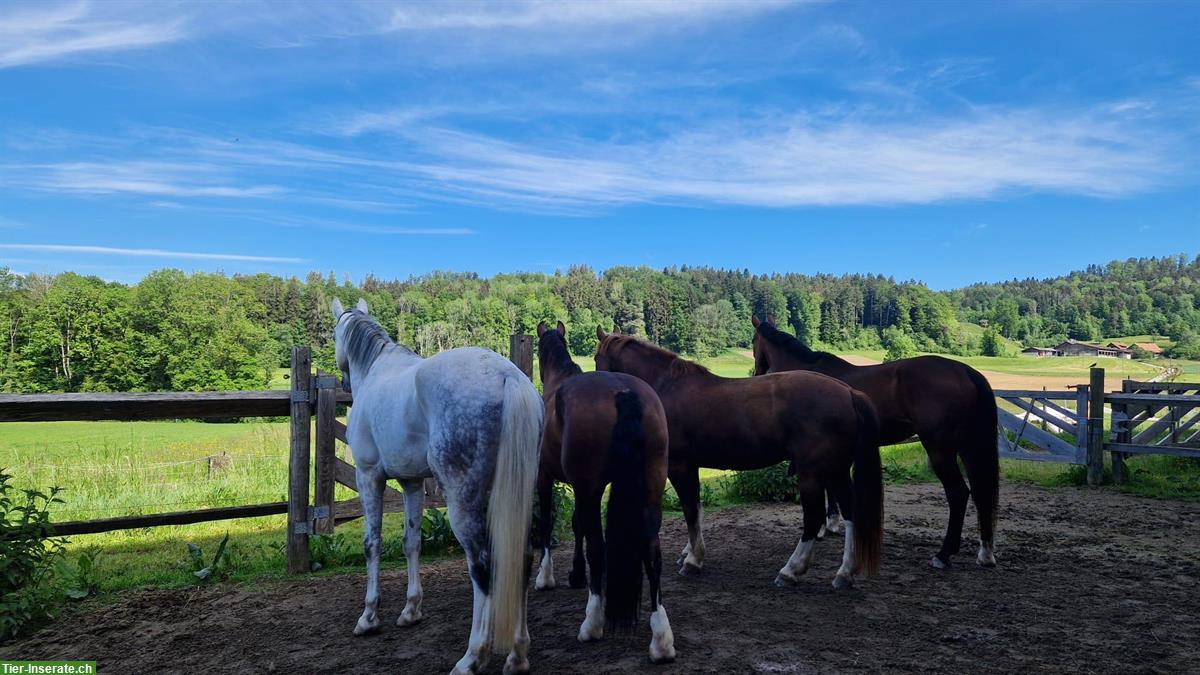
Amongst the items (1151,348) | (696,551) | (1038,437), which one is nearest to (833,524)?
(696,551)

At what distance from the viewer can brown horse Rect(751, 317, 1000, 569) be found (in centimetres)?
595

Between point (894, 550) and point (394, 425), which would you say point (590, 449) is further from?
point (894, 550)

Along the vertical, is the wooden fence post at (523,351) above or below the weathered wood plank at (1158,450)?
above

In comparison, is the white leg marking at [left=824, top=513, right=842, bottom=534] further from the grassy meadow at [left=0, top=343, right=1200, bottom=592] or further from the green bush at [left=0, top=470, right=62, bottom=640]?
the green bush at [left=0, top=470, right=62, bottom=640]

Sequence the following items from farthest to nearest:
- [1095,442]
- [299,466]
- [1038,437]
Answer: [1038,437] → [1095,442] → [299,466]

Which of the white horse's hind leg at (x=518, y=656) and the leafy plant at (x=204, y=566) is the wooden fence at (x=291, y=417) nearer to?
the leafy plant at (x=204, y=566)

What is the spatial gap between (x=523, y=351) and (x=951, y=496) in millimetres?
4408

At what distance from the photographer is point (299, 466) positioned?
20.2 ft

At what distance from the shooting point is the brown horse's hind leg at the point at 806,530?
16.8 ft

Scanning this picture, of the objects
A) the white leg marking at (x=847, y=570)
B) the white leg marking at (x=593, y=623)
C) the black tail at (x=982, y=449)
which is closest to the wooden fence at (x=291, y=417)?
the white leg marking at (x=593, y=623)

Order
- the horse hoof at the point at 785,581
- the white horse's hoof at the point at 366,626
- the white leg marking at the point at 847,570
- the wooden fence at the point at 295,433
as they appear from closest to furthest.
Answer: the white horse's hoof at the point at 366,626
the white leg marking at the point at 847,570
the horse hoof at the point at 785,581
the wooden fence at the point at 295,433

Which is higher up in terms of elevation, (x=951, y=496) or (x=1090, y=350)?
(x=951, y=496)

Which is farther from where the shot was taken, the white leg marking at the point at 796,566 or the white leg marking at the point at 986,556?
the white leg marking at the point at 986,556

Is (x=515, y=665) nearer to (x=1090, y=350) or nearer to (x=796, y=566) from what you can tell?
(x=796, y=566)
